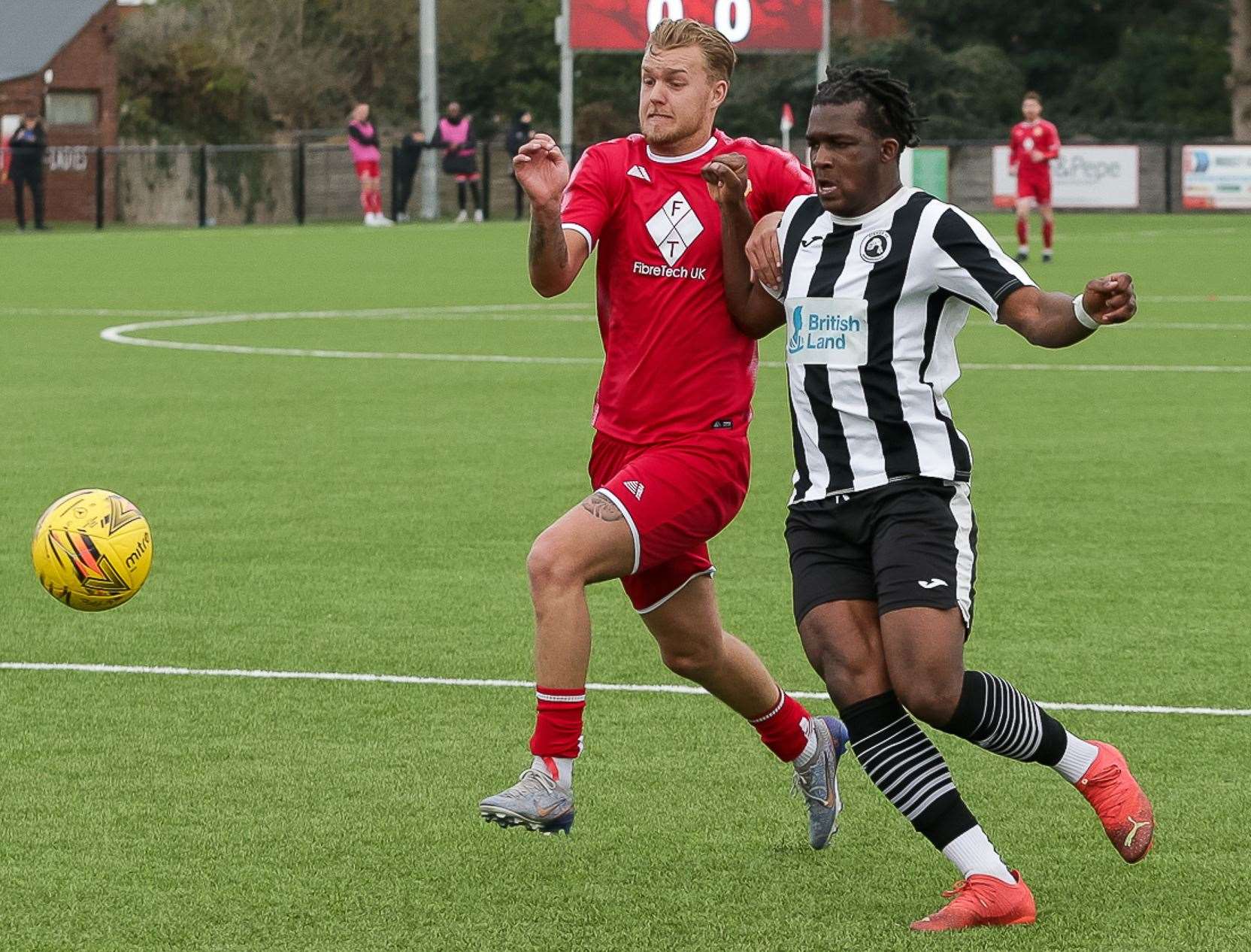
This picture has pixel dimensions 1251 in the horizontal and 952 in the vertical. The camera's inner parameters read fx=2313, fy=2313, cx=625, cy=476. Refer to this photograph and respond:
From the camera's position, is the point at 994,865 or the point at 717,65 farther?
the point at 717,65

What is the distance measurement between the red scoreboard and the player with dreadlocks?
132 feet

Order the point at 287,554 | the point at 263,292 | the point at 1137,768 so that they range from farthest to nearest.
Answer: the point at 263,292
the point at 287,554
the point at 1137,768

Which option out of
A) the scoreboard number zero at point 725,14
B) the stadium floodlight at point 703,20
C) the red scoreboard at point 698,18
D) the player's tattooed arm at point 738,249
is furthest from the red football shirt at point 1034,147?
the player's tattooed arm at point 738,249

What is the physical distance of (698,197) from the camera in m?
5.90

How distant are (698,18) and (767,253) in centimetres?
4132

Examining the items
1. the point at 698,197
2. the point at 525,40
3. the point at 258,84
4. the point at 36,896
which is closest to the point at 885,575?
the point at 698,197

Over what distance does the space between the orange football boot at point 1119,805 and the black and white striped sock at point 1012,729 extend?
0.03 m

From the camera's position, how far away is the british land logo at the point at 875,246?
526 centimetres

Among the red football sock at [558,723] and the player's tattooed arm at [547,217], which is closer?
the red football sock at [558,723]

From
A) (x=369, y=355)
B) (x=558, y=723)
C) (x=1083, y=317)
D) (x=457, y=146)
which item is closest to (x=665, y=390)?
(x=558, y=723)

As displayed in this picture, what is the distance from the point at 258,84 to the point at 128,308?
42911 mm

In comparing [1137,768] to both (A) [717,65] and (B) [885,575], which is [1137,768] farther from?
(A) [717,65]

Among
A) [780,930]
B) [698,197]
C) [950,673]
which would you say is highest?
[698,197]

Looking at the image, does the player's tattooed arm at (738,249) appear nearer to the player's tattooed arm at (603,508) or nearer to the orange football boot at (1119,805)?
the player's tattooed arm at (603,508)
